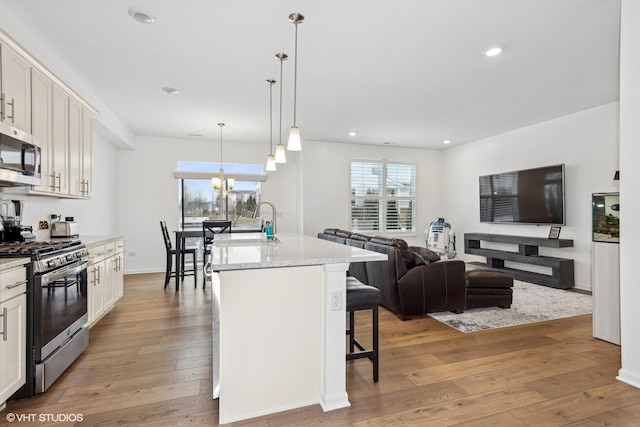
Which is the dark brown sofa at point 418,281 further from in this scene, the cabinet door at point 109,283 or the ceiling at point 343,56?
the cabinet door at point 109,283

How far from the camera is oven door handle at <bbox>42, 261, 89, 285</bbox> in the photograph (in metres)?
2.26

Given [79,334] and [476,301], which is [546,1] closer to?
[476,301]

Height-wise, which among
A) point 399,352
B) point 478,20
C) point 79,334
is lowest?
point 399,352

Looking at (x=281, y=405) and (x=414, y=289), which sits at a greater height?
(x=414, y=289)

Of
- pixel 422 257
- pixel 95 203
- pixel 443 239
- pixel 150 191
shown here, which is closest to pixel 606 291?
pixel 422 257

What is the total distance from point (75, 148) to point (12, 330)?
2.22 m

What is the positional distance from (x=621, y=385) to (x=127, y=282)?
6392 millimetres

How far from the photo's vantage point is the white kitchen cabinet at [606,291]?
9.67 feet

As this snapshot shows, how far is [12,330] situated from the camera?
1.98 meters

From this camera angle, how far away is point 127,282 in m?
5.59

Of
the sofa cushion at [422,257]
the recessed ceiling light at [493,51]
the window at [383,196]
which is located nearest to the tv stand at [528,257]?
the window at [383,196]

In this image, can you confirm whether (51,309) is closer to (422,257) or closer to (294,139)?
(294,139)

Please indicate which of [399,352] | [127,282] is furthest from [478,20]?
[127,282]

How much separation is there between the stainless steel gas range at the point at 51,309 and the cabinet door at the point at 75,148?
3.44 ft
